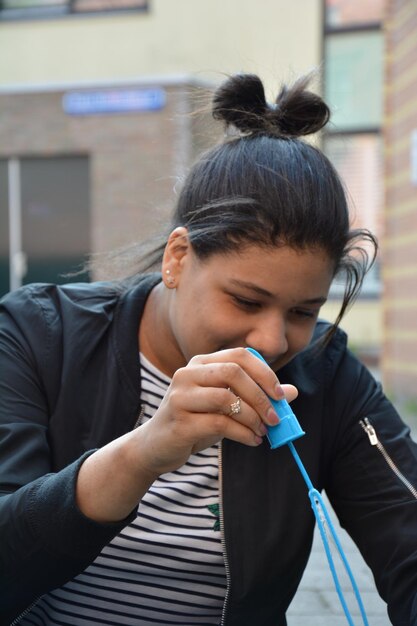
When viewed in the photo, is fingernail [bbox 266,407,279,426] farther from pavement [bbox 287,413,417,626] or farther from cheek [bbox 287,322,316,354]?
pavement [bbox 287,413,417,626]

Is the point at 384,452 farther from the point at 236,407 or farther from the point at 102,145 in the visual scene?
the point at 102,145

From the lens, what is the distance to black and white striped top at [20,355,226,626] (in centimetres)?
193

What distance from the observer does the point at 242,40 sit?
471 inches

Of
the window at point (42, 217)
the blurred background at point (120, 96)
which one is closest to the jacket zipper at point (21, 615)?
the blurred background at point (120, 96)

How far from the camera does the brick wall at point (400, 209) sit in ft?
23.7

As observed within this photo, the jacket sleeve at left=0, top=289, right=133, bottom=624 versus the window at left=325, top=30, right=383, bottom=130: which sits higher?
the window at left=325, top=30, right=383, bottom=130

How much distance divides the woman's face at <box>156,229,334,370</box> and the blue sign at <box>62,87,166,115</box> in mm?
10332

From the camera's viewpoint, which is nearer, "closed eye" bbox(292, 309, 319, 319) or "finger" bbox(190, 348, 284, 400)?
"finger" bbox(190, 348, 284, 400)

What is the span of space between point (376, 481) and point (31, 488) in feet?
2.47

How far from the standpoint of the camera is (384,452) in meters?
1.98

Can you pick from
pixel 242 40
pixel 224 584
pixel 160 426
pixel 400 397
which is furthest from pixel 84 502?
pixel 242 40

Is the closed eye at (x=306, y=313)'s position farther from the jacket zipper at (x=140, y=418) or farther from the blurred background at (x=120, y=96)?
the blurred background at (x=120, y=96)

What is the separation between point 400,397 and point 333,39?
6004 mm

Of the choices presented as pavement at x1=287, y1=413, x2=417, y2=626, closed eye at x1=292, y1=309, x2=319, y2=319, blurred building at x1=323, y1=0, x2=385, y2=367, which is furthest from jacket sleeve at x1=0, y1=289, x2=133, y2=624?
blurred building at x1=323, y1=0, x2=385, y2=367
